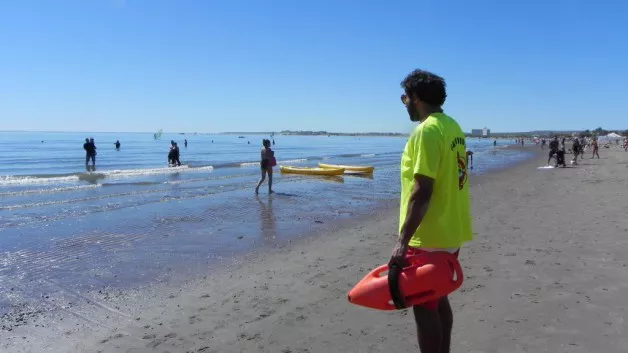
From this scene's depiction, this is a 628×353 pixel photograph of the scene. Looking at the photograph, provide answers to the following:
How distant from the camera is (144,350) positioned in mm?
3947

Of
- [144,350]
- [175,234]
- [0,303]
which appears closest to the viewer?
[144,350]

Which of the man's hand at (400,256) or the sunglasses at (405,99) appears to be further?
the sunglasses at (405,99)

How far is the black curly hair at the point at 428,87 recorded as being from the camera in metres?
2.75

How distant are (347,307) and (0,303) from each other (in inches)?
155

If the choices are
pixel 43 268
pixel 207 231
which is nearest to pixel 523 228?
pixel 207 231

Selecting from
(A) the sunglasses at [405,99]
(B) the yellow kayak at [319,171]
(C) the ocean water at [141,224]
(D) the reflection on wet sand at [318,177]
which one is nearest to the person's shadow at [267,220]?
(C) the ocean water at [141,224]

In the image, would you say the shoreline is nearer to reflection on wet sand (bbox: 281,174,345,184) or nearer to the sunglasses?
the sunglasses

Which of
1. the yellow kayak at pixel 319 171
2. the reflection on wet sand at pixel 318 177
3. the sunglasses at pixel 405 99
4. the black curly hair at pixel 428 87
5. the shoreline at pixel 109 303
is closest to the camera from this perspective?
the black curly hair at pixel 428 87

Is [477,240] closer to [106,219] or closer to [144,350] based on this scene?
[144,350]

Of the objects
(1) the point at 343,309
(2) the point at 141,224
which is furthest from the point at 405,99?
(2) the point at 141,224

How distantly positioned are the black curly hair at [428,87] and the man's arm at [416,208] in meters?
0.53

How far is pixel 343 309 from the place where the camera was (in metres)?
4.67

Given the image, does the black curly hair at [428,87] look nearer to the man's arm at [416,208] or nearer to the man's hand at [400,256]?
the man's arm at [416,208]

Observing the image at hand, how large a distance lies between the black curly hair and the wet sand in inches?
79.5
